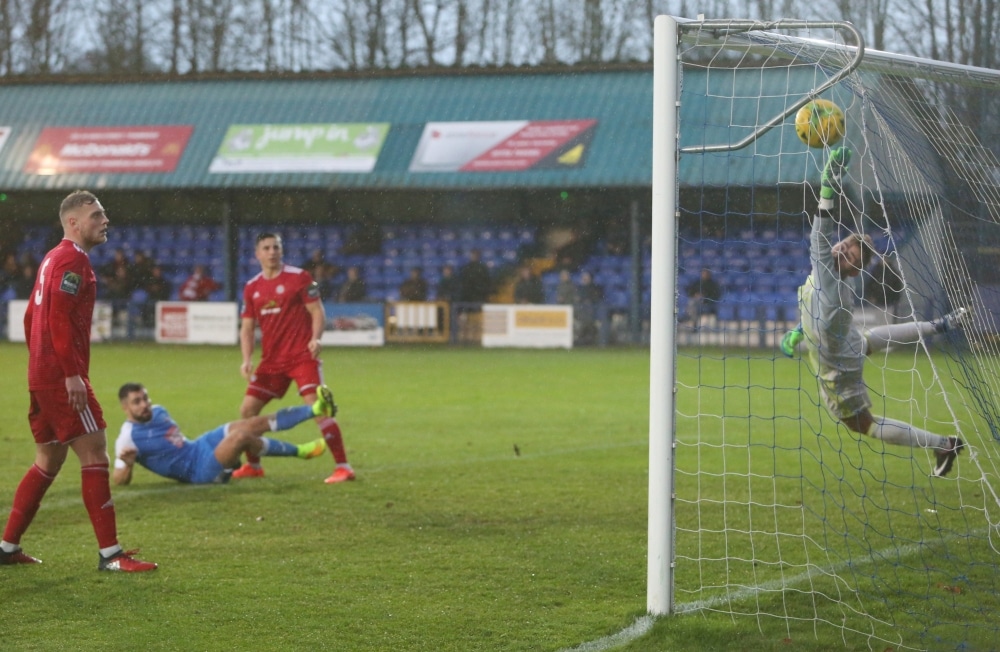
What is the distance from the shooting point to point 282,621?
15.2 ft

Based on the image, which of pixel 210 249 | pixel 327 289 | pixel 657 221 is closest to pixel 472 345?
pixel 327 289

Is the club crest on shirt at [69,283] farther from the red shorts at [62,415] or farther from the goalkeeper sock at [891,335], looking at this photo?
the goalkeeper sock at [891,335]

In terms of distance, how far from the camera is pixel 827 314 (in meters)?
6.55

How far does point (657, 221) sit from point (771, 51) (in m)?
1.12

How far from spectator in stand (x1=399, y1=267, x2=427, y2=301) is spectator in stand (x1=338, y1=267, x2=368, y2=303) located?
1.97 meters

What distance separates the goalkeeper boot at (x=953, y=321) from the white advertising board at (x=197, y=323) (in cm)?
1777

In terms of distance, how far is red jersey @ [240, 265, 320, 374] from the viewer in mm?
8391

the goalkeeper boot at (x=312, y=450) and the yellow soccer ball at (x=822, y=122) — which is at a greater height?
the yellow soccer ball at (x=822, y=122)

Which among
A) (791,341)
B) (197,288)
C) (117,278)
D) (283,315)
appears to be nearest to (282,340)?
(283,315)

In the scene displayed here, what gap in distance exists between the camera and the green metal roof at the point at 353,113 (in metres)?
23.4

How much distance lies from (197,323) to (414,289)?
465cm

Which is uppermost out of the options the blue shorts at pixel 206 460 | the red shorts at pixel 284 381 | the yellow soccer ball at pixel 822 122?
the yellow soccer ball at pixel 822 122

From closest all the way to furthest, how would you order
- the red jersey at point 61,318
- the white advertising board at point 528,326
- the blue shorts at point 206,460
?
1. the red jersey at point 61,318
2. the blue shorts at point 206,460
3. the white advertising board at point 528,326

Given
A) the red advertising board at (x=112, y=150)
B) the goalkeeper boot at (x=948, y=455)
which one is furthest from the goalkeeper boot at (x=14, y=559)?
the red advertising board at (x=112, y=150)
